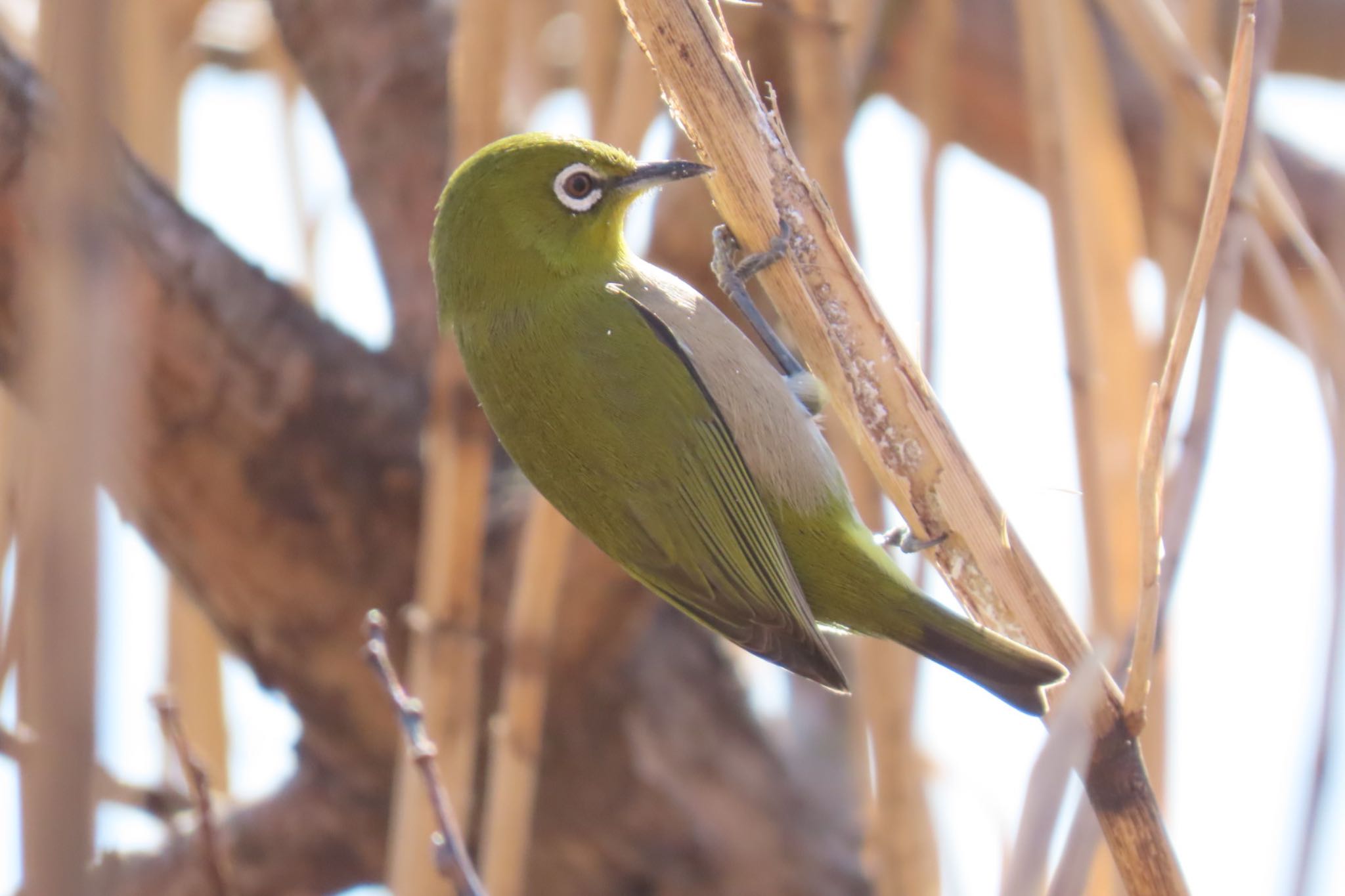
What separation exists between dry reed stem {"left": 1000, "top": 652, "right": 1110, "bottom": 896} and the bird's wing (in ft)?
3.12

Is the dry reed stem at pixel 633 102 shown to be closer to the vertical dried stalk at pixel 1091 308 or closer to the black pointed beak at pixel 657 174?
the black pointed beak at pixel 657 174

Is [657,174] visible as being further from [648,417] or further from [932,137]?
[932,137]

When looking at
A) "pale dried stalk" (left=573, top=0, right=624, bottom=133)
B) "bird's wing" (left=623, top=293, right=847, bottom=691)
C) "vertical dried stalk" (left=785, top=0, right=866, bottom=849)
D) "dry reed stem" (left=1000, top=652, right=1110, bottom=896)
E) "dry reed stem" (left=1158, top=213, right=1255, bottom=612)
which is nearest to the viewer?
"dry reed stem" (left=1000, top=652, right=1110, bottom=896)

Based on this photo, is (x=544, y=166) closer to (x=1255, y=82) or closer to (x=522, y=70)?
(x=1255, y=82)

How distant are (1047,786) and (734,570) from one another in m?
1.18

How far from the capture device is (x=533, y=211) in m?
2.35

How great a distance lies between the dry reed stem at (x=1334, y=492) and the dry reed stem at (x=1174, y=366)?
0.54 ft

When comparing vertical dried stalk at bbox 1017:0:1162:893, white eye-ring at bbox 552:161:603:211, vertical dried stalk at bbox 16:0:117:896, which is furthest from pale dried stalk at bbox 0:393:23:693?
vertical dried stalk at bbox 1017:0:1162:893

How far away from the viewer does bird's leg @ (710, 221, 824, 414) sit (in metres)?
2.23

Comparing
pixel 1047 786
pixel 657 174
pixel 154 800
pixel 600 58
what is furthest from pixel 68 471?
pixel 154 800

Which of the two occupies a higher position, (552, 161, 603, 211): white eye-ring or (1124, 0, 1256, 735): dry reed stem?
(552, 161, 603, 211): white eye-ring

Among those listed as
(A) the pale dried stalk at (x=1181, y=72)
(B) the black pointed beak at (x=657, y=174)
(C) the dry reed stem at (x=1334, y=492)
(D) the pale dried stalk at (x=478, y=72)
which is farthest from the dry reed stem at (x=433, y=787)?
(A) the pale dried stalk at (x=1181, y=72)

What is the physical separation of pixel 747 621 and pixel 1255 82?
1.03 meters

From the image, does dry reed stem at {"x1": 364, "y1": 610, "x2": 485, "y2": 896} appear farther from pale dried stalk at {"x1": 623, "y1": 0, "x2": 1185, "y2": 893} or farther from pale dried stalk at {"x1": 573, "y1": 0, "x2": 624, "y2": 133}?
pale dried stalk at {"x1": 573, "y1": 0, "x2": 624, "y2": 133}
